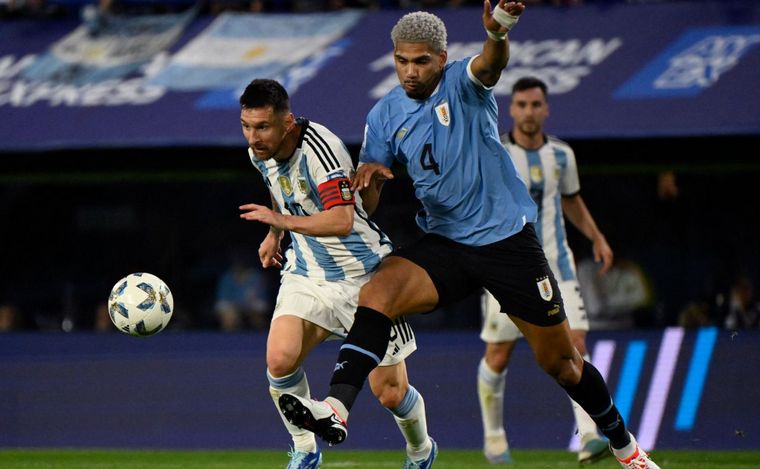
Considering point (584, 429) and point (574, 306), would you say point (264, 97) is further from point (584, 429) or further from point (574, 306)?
point (584, 429)

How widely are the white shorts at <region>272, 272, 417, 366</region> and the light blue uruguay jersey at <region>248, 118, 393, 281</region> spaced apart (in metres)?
A: 0.06

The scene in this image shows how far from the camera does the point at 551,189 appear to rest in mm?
9195

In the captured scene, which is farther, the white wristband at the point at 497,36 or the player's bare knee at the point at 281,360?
the player's bare knee at the point at 281,360

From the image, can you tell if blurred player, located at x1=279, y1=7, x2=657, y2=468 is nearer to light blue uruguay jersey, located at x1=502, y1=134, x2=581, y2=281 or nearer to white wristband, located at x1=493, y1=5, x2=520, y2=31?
white wristband, located at x1=493, y1=5, x2=520, y2=31

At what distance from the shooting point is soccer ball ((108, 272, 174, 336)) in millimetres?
7207

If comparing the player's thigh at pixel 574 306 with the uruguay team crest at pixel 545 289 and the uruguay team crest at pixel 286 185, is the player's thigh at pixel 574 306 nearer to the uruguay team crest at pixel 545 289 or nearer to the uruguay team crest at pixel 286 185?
the uruguay team crest at pixel 545 289

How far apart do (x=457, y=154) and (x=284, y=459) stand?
3967mm

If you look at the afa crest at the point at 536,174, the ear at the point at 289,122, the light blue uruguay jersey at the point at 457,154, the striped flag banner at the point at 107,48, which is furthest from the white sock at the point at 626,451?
the striped flag banner at the point at 107,48

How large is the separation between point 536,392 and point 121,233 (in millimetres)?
5498

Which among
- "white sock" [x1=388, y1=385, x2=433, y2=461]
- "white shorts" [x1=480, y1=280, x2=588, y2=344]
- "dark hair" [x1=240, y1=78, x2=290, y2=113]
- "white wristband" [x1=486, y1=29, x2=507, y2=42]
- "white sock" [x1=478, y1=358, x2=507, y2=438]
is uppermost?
"white wristband" [x1=486, y1=29, x2=507, y2=42]

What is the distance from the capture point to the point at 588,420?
8.93 meters

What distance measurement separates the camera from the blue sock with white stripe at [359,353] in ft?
20.4

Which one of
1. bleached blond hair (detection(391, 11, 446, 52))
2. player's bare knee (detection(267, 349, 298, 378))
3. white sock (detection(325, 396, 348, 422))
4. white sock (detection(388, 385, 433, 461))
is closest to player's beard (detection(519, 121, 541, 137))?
white sock (detection(388, 385, 433, 461))

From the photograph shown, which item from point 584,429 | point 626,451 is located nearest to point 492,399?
point 584,429
